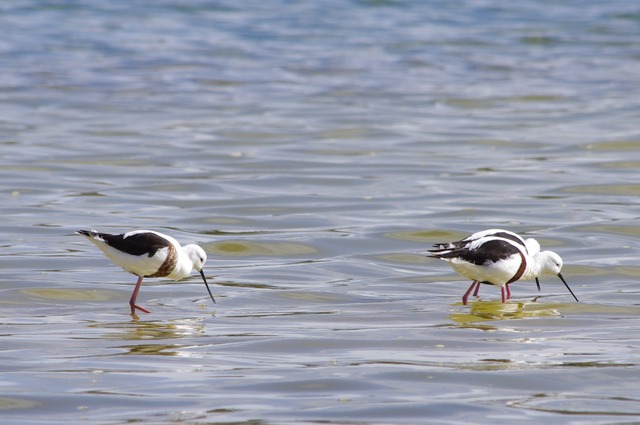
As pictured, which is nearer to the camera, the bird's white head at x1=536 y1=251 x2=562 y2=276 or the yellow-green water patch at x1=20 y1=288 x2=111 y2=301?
the bird's white head at x1=536 y1=251 x2=562 y2=276

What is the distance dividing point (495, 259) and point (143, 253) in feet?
8.02

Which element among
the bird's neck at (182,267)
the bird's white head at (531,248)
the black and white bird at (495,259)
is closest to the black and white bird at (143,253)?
the bird's neck at (182,267)

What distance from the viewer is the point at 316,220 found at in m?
13.0

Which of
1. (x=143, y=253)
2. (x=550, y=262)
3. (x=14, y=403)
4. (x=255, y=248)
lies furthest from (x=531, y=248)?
(x=14, y=403)

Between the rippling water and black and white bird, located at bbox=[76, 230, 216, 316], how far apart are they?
1.21 feet

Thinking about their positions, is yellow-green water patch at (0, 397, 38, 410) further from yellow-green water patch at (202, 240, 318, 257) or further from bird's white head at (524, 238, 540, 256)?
yellow-green water patch at (202, 240, 318, 257)

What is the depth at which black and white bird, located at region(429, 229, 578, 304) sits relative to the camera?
9.13m

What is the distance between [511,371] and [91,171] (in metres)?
9.37

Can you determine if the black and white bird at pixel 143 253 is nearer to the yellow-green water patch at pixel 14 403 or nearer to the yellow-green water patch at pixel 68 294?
the yellow-green water patch at pixel 68 294

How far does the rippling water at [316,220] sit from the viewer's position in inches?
267

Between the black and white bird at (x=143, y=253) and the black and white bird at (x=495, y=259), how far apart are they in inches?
71.0

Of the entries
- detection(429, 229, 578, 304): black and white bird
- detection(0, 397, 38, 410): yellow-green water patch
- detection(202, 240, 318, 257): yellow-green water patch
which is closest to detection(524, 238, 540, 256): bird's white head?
detection(429, 229, 578, 304): black and white bird

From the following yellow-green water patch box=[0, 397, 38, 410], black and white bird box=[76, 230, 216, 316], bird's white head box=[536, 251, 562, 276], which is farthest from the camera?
bird's white head box=[536, 251, 562, 276]

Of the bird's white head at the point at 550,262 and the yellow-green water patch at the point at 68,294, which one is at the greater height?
the bird's white head at the point at 550,262
